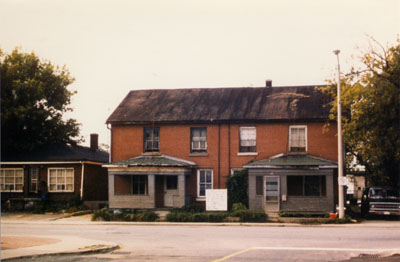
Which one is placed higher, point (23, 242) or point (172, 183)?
point (172, 183)

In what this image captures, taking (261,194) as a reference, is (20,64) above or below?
above

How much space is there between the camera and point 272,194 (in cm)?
3312

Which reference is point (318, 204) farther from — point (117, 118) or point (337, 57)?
point (117, 118)

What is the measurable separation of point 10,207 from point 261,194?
1737 centimetres

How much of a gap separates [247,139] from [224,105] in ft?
10.2

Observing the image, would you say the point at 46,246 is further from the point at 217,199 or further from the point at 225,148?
the point at 225,148

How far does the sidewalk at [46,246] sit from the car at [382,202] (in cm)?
1771

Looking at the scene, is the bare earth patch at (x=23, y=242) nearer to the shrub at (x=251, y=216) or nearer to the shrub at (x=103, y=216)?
the shrub at (x=103, y=216)

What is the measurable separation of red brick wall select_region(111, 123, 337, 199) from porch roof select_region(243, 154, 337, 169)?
0.70 m

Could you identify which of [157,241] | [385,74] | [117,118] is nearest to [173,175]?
[117,118]

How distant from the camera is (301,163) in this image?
107 feet

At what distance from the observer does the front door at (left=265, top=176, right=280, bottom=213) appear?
32562 mm

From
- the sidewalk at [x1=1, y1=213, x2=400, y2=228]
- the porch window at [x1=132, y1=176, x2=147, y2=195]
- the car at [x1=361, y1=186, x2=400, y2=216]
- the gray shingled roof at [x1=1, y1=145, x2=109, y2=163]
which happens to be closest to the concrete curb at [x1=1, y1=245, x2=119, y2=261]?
the sidewalk at [x1=1, y1=213, x2=400, y2=228]

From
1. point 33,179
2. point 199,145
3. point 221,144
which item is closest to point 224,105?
point 221,144
